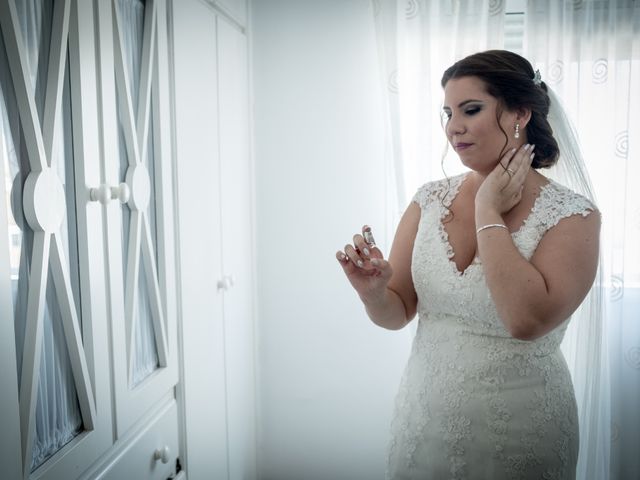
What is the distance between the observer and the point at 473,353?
1.28 m

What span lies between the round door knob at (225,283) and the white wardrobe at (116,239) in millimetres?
13

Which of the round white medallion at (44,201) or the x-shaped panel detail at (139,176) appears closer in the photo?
the round white medallion at (44,201)

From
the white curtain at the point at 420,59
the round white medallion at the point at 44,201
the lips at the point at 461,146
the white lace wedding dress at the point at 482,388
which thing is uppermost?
the white curtain at the point at 420,59

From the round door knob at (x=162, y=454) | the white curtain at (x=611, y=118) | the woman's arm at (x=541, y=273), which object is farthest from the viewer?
the white curtain at (x=611, y=118)

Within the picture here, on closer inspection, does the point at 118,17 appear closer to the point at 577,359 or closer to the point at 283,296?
the point at 283,296

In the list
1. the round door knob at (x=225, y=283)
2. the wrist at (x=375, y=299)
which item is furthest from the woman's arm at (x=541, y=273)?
the round door knob at (x=225, y=283)

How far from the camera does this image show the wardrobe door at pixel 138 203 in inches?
47.1

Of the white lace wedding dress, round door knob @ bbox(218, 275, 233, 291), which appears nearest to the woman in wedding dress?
the white lace wedding dress

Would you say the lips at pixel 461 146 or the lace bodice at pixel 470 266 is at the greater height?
the lips at pixel 461 146

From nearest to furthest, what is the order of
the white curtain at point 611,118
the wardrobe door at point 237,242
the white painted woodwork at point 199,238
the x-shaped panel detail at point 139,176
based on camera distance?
the x-shaped panel detail at point 139,176 < the white painted woodwork at point 199,238 < the wardrobe door at point 237,242 < the white curtain at point 611,118

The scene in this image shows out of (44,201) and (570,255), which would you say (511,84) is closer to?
(570,255)

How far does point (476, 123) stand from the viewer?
51.1 inches

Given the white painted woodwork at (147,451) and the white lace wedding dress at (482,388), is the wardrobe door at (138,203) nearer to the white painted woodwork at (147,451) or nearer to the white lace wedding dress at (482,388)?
the white painted woodwork at (147,451)

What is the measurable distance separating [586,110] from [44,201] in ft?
6.84
